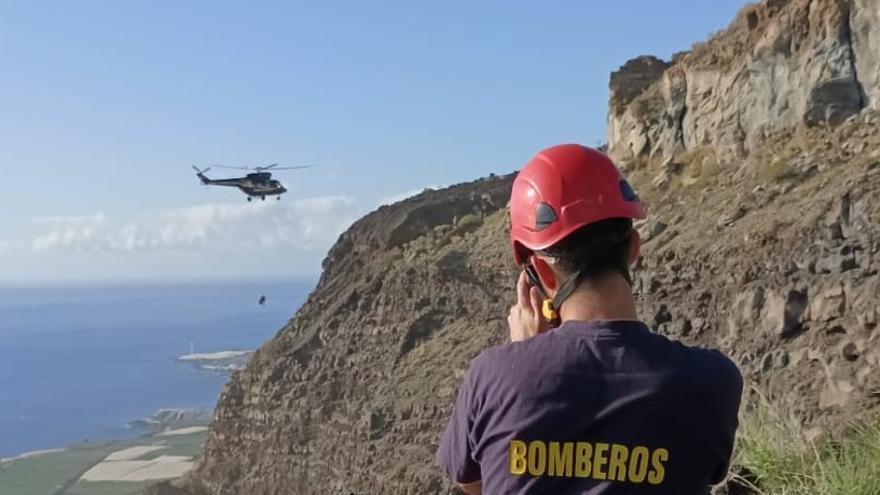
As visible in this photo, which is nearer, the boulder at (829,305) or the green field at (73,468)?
the boulder at (829,305)

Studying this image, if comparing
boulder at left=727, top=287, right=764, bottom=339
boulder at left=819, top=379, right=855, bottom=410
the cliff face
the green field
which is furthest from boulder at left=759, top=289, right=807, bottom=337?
the green field

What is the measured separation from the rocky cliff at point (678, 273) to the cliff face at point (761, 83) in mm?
41

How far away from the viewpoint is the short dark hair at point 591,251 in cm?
272

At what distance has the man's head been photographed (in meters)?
2.72

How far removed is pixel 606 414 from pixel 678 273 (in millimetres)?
15800

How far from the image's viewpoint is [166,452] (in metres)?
81.9

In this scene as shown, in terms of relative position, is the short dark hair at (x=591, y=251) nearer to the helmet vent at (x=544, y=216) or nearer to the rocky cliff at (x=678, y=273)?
the helmet vent at (x=544, y=216)

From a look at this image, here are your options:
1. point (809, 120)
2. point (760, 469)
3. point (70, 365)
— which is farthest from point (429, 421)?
point (70, 365)

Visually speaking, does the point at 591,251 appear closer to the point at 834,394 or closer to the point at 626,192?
the point at 626,192

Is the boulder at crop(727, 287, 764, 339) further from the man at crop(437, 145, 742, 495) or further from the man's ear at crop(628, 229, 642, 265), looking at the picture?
the man at crop(437, 145, 742, 495)

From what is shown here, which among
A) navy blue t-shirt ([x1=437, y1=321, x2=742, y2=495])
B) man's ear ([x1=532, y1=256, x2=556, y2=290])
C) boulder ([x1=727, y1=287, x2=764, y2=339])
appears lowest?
boulder ([x1=727, y1=287, x2=764, y2=339])

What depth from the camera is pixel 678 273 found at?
17.9m

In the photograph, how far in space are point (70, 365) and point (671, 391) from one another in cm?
16723

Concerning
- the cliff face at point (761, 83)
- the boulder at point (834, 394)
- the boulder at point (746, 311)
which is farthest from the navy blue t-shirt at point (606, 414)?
the cliff face at point (761, 83)
